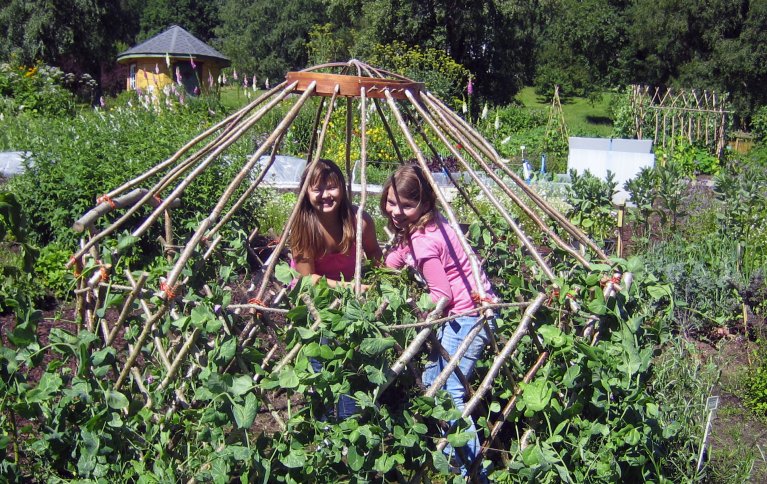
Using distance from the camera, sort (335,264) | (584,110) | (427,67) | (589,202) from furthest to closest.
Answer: (584,110), (427,67), (589,202), (335,264)

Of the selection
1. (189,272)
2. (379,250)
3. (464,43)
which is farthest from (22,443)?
(464,43)

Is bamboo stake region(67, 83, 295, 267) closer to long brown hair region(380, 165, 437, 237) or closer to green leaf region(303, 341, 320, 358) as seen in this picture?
long brown hair region(380, 165, 437, 237)

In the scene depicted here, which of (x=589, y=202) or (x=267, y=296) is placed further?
(x=589, y=202)

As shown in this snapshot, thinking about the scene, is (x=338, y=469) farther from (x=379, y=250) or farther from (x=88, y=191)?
(x=88, y=191)

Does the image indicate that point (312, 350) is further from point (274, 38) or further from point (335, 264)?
point (274, 38)

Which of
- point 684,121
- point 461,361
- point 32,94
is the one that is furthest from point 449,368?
point 684,121

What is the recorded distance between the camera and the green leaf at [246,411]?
1.80 metres

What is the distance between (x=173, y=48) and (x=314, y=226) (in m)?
19.3

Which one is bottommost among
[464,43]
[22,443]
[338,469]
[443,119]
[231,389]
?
[22,443]

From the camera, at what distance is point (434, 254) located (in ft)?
8.23

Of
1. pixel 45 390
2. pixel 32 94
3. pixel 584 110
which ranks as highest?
pixel 32 94

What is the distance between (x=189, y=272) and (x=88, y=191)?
284 cm

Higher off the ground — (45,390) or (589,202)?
(589,202)

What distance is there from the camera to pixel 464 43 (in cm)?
2203
